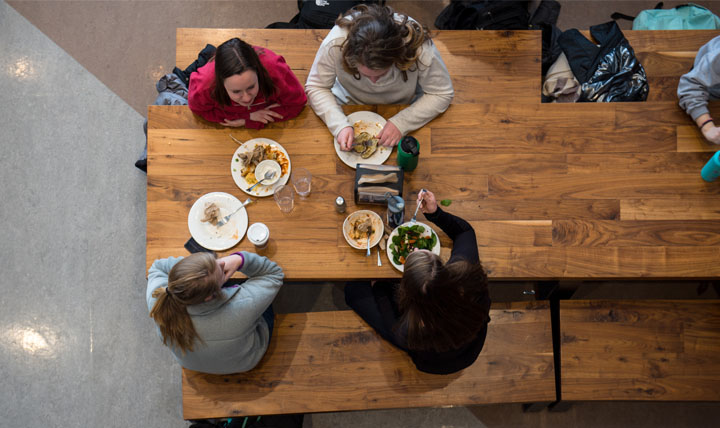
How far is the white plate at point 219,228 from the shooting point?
1.89m

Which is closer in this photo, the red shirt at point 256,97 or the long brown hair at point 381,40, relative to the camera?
the long brown hair at point 381,40

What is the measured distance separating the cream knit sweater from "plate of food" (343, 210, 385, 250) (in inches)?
15.3

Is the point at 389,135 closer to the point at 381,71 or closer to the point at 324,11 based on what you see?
the point at 381,71

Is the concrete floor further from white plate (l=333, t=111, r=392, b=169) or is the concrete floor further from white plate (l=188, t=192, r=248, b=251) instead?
white plate (l=333, t=111, r=392, b=169)

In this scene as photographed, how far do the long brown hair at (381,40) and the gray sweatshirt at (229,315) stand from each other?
2.98 feet

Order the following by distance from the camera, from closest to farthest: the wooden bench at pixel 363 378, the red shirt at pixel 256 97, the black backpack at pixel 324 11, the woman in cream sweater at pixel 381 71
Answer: the woman in cream sweater at pixel 381 71 → the red shirt at pixel 256 97 → the wooden bench at pixel 363 378 → the black backpack at pixel 324 11

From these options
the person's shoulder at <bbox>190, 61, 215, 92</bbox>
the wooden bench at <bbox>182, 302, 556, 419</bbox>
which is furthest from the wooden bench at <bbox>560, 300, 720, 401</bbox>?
the person's shoulder at <bbox>190, 61, 215, 92</bbox>

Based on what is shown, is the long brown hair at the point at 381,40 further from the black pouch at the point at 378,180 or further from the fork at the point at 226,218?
the fork at the point at 226,218

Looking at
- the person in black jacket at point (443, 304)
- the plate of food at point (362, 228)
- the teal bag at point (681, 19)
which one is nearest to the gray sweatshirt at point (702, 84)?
the teal bag at point (681, 19)

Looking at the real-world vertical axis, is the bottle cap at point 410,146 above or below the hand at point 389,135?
above

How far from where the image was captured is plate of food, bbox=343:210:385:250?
188cm

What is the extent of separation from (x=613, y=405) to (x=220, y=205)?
8.14ft

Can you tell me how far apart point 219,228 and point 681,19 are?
9.75ft

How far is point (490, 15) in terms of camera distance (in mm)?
2652
